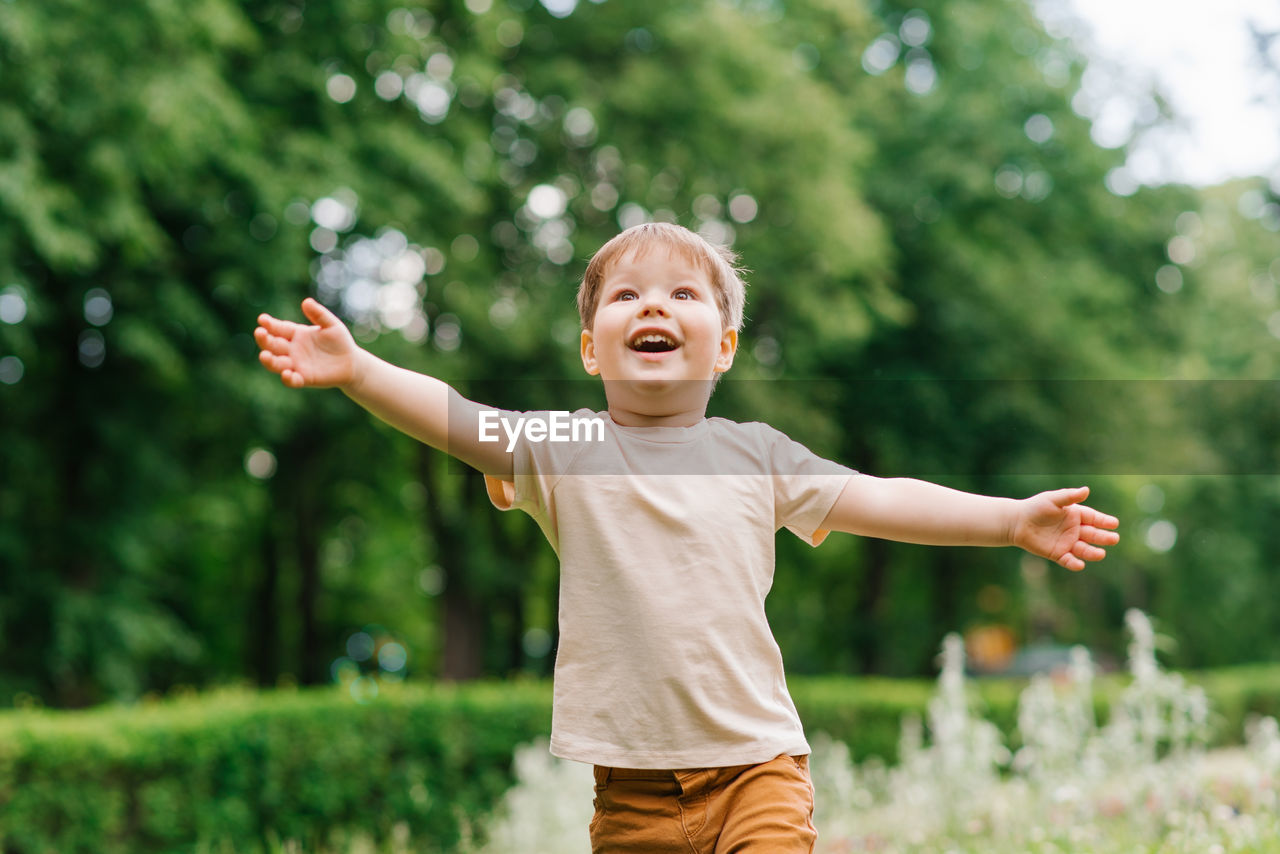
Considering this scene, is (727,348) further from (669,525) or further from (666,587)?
(666,587)

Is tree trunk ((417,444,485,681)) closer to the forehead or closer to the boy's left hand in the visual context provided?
the forehead

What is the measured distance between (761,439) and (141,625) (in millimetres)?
11030

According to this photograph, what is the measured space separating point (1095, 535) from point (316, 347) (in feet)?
4.99

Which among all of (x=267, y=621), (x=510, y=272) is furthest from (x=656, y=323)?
(x=267, y=621)

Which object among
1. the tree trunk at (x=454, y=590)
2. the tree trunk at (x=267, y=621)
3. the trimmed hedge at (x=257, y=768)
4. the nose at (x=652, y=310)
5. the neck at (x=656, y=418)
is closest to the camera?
the nose at (x=652, y=310)

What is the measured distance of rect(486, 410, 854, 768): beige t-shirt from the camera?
2.33m

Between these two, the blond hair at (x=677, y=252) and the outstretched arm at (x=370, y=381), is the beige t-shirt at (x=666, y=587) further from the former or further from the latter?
the blond hair at (x=677, y=252)

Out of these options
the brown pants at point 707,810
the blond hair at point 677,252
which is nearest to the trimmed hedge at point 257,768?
the brown pants at point 707,810

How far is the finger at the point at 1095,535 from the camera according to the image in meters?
2.29

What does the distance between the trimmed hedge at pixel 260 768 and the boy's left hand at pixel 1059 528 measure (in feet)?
15.8

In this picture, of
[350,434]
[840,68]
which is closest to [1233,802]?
[350,434]

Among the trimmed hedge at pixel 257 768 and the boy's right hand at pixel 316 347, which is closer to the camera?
the boy's right hand at pixel 316 347

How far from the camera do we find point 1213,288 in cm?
2391

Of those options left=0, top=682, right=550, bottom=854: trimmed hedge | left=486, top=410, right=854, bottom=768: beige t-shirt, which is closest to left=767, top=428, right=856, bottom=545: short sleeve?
left=486, top=410, right=854, bottom=768: beige t-shirt
